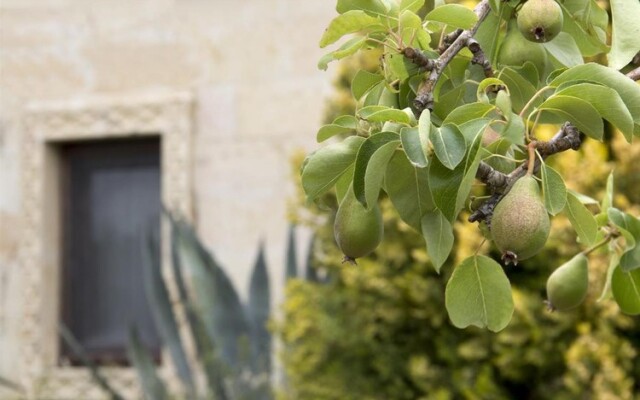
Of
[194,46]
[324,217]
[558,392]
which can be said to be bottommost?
[558,392]

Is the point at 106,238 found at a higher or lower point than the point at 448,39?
lower

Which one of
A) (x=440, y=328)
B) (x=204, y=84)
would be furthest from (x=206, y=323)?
(x=204, y=84)

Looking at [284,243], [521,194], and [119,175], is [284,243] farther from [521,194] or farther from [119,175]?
[521,194]

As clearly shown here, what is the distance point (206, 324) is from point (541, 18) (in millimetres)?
3143

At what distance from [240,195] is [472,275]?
3864 mm

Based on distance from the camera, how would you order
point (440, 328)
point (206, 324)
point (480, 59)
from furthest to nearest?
point (206, 324)
point (440, 328)
point (480, 59)

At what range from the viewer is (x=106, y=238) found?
17.0ft

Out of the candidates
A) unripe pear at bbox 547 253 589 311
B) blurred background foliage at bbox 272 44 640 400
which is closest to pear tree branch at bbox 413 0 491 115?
unripe pear at bbox 547 253 589 311

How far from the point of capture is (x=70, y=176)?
5230 millimetres

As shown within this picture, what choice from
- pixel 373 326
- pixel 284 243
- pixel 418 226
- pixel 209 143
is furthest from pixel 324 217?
pixel 418 226

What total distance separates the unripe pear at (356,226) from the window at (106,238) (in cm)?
426

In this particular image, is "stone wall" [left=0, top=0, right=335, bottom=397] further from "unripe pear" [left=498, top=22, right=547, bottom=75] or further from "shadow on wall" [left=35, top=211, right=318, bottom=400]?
"unripe pear" [left=498, top=22, right=547, bottom=75]

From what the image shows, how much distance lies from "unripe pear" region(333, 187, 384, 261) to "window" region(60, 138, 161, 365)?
4.26 metres

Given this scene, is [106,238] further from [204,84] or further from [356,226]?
[356,226]
